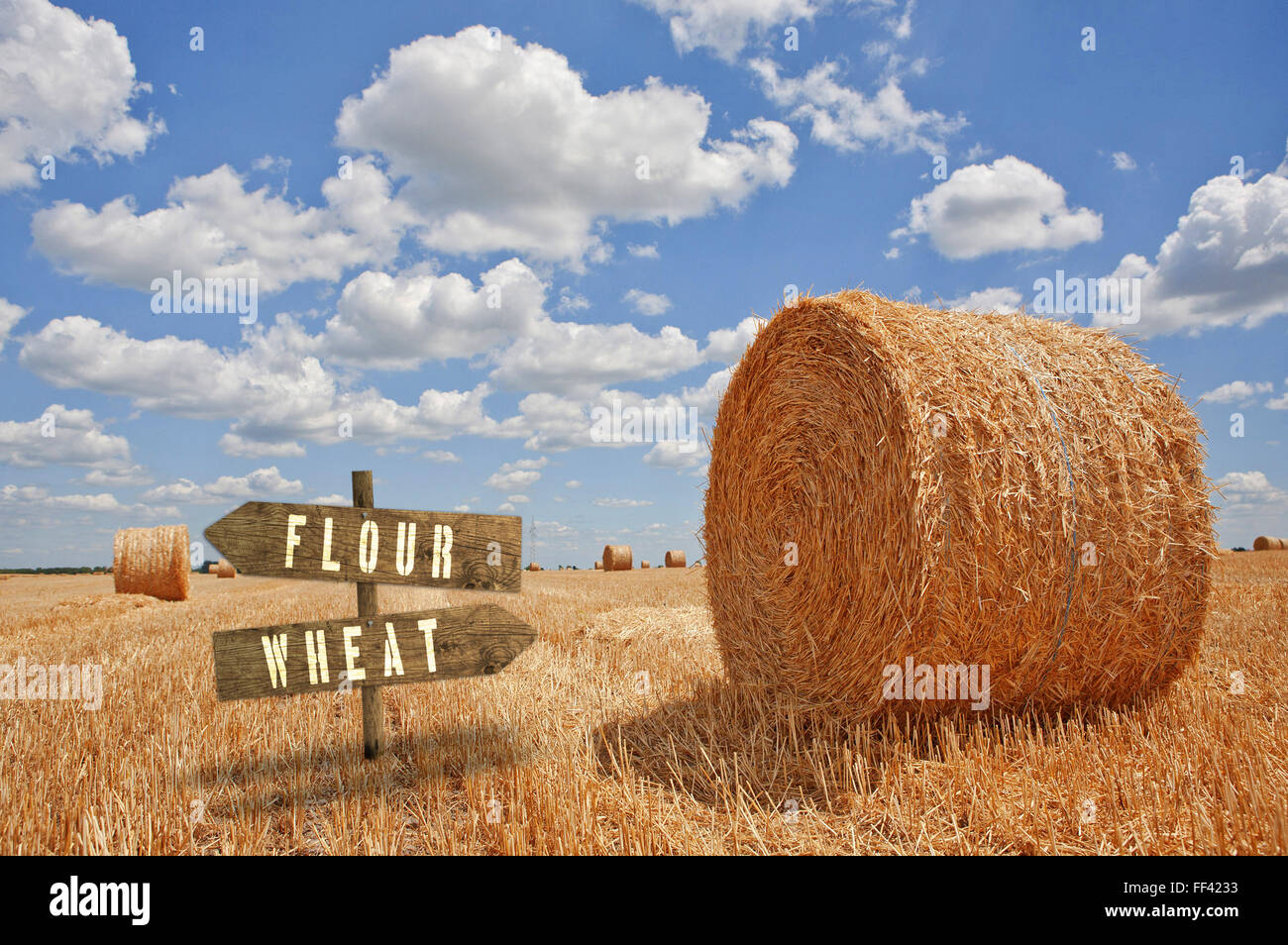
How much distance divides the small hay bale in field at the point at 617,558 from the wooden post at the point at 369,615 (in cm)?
2561

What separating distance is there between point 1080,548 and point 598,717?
328cm

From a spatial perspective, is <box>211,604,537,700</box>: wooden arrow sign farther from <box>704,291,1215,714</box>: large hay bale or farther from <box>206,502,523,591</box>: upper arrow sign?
<box>704,291,1215,714</box>: large hay bale

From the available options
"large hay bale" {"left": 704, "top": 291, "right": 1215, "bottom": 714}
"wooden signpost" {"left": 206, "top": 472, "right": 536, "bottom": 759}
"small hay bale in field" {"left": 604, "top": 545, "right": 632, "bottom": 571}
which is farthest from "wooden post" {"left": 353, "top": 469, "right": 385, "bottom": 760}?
"small hay bale in field" {"left": 604, "top": 545, "right": 632, "bottom": 571}

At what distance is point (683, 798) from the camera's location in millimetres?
3678

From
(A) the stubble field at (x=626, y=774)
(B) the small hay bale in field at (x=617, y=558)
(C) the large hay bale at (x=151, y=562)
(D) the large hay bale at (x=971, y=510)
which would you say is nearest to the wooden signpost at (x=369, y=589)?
(A) the stubble field at (x=626, y=774)

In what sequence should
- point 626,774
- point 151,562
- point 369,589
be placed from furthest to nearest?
point 151,562, point 369,589, point 626,774

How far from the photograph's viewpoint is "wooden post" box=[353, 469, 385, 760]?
407 cm

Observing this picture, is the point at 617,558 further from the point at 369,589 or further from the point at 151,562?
the point at 369,589

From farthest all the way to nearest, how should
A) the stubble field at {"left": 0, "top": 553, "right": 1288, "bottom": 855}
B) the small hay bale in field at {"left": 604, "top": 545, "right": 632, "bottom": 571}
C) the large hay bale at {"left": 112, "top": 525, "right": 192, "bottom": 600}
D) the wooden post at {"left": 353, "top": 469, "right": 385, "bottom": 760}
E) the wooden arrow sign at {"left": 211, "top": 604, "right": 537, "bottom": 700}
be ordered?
the small hay bale in field at {"left": 604, "top": 545, "right": 632, "bottom": 571} < the large hay bale at {"left": 112, "top": 525, "right": 192, "bottom": 600} < the wooden post at {"left": 353, "top": 469, "right": 385, "bottom": 760} < the wooden arrow sign at {"left": 211, "top": 604, "right": 537, "bottom": 700} < the stubble field at {"left": 0, "top": 553, "right": 1288, "bottom": 855}

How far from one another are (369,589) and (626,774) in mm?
1762

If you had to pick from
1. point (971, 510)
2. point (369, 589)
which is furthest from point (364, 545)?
point (971, 510)

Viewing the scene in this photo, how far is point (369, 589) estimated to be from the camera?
13.4 feet

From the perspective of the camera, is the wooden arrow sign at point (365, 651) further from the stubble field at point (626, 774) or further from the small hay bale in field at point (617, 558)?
the small hay bale in field at point (617, 558)

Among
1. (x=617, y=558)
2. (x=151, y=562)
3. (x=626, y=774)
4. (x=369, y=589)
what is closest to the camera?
(x=626, y=774)
